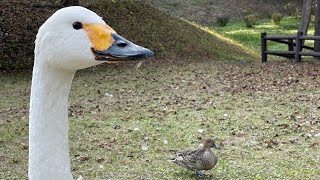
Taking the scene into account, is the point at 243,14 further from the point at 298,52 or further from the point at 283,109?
the point at 283,109

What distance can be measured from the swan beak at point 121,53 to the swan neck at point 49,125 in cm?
28

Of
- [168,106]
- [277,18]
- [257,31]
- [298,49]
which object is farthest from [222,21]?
[168,106]

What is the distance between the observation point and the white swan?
3.01 metres

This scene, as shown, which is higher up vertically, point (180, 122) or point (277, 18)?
point (180, 122)

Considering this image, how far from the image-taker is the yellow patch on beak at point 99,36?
300 centimetres

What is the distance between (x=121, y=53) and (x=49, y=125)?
1.87ft

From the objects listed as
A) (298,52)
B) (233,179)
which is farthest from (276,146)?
(298,52)

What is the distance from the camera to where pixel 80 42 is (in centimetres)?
301

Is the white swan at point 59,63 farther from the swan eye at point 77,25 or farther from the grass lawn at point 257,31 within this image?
the grass lawn at point 257,31

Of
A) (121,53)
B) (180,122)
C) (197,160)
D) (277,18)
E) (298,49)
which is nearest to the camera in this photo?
(121,53)

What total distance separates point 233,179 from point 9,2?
14.9 meters

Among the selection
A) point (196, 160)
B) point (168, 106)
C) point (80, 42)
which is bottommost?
point (168, 106)

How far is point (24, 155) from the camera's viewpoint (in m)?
8.03

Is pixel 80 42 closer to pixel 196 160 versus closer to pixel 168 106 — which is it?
pixel 196 160
